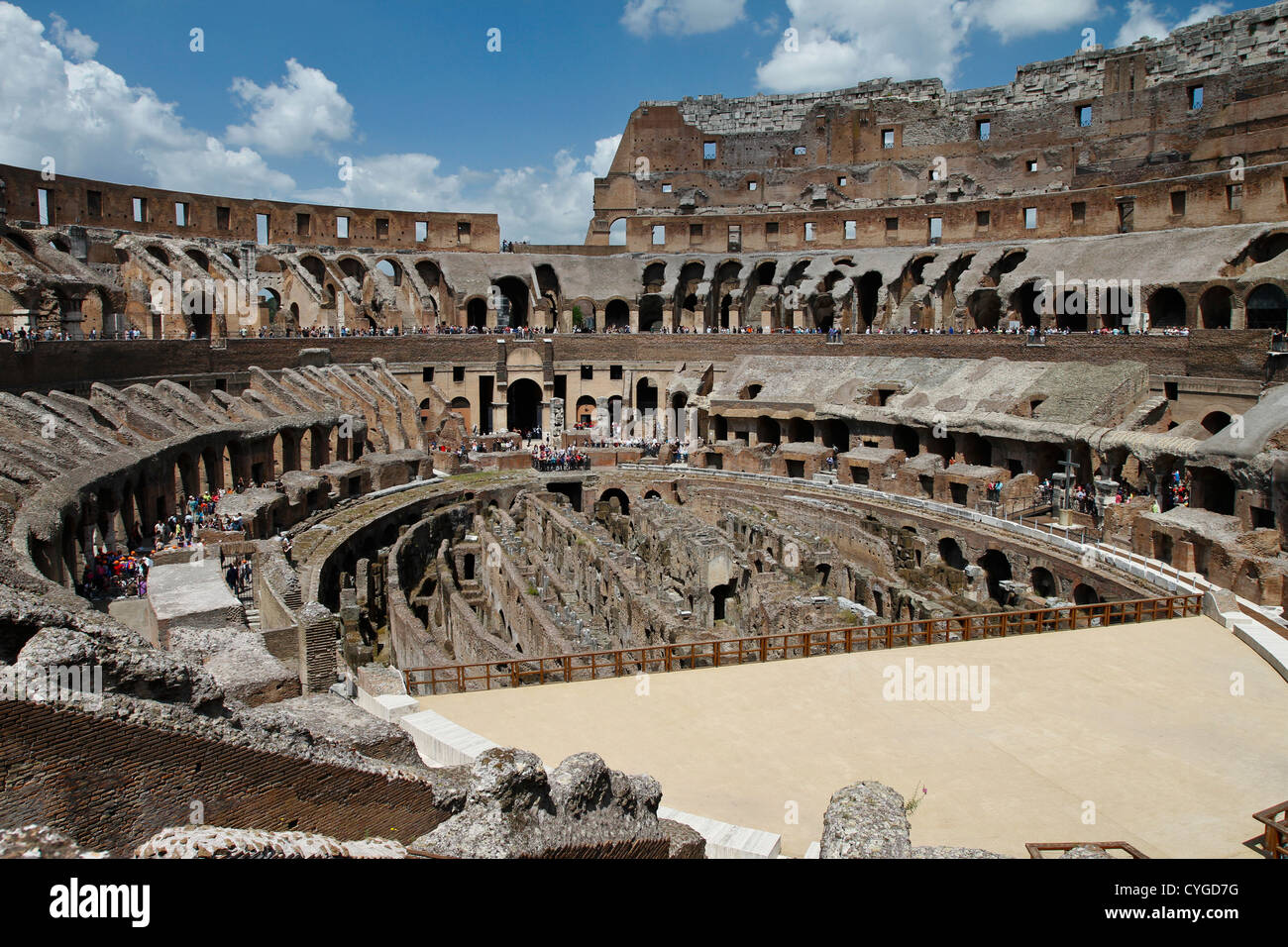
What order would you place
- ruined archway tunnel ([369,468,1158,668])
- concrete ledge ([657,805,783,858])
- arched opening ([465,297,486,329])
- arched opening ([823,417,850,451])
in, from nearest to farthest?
concrete ledge ([657,805,783,858])
ruined archway tunnel ([369,468,1158,668])
arched opening ([823,417,850,451])
arched opening ([465,297,486,329])

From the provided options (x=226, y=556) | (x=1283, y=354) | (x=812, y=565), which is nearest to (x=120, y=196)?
(x=226, y=556)

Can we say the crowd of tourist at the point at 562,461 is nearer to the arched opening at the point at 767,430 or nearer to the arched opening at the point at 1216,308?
the arched opening at the point at 767,430

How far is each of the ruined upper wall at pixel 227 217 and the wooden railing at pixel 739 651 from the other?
1251 inches

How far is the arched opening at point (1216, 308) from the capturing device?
34.4 m

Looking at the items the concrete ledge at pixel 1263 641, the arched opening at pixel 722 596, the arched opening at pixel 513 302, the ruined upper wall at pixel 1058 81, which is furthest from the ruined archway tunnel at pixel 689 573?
the ruined upper wall at pixel 1058 81

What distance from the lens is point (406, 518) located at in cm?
3094

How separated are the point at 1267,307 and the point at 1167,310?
165 inches

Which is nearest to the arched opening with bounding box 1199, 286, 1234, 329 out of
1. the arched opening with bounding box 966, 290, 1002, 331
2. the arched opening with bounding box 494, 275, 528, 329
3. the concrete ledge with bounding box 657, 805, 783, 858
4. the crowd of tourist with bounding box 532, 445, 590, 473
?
the arched opening with bounding box 966, 290, 1002, 331

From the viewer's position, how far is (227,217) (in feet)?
152

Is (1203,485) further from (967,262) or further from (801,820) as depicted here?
(967,262)

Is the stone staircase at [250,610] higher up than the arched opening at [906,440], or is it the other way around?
the arched opening at [906,440]

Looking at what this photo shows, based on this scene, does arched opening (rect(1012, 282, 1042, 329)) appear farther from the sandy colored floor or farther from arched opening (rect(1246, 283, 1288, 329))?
the sandy colored floor

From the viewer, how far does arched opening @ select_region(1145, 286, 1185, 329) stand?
36.4 metres

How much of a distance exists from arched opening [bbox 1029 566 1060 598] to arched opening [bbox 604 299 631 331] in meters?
32.5
